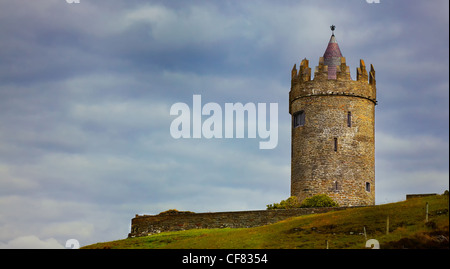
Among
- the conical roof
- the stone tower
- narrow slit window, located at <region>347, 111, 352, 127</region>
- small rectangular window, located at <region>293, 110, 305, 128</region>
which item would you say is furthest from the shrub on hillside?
the conical roof

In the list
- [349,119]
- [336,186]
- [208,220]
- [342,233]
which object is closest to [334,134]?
[349,119]

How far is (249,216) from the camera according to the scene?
212ft

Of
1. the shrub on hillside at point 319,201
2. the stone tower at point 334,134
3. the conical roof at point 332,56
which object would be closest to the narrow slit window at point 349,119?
the stone tower at point 334,134

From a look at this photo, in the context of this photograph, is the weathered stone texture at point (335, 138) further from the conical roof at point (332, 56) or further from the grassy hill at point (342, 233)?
the grassy hill at point (342, 233)

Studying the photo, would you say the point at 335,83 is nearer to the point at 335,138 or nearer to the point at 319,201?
the point at 335,138

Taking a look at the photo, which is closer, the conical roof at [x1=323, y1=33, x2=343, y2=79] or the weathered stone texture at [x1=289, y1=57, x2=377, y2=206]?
the weathered stone texture at [x1=289, y1=57, x2=377, y2=206]

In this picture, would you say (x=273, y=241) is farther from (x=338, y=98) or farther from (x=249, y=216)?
(x=338, y=98)

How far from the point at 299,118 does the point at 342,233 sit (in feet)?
82.7

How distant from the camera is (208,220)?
2596 inches

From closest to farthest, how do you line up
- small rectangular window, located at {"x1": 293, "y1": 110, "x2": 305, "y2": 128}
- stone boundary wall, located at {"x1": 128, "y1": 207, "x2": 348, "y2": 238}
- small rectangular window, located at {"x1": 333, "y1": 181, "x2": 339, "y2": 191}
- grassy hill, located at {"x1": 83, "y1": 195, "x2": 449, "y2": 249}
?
grassy hill, located at {"x1": 83, "y1": 195, "x2": 449, "y2": 249} < stone boundary wall, located at {"x1": 128, "y1": 207, "x2": 348, "y2": 238} < small rectangular window, located at {"x1": 333, "y1": 181, "x2": 339, "y2": 191} < small rectangular window, located at {"x1": 293, "y1": 110, "x2": 305, "y2": 128}

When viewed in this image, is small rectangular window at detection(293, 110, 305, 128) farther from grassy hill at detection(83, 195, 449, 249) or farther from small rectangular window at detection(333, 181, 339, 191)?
grassy hill at detection(83, 195, 449, 249)

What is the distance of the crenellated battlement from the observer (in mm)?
73500
